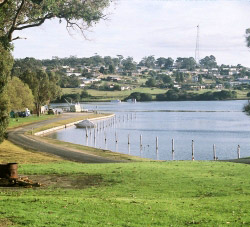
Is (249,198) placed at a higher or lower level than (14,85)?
lower

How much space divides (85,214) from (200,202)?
4.89 m

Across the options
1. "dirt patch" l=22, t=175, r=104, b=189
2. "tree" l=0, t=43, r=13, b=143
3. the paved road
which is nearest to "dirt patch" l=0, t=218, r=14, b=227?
"dirt patch" l=22, t=175, r=104, b=189

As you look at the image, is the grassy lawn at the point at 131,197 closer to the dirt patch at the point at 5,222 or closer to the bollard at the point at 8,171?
the dirt patch at the point at 5,222

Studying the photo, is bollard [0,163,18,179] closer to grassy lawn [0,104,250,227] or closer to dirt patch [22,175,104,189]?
grassy lawn [0,104,250,227]

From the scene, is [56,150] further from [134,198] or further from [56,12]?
[134,198]

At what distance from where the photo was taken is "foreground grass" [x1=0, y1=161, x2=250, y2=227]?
13.5 m

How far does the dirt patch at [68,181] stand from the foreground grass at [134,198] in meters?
0.05

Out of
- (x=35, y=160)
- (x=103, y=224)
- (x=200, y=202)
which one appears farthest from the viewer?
(x=35, y=160)

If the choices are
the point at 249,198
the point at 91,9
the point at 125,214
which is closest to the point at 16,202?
the point at 125,214

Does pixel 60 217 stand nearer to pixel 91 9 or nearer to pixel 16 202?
pixel 16 202

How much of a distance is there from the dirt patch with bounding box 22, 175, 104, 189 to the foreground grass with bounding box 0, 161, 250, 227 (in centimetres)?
5

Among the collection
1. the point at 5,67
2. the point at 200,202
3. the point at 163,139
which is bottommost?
the point at 163,139

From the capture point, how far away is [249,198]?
59.4 ft

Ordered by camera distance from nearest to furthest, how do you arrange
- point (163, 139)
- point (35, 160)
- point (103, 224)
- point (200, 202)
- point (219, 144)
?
1. point (103, 224)
2. point (200, 202)
3. point (35, 160)
4. point (219, 144)
5. point (163, 139)
